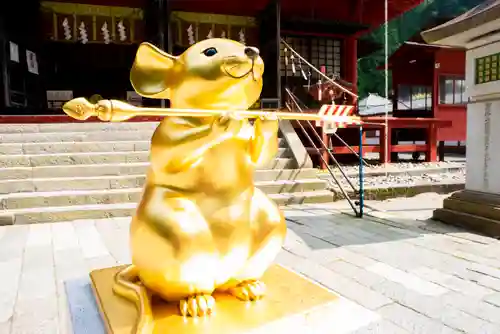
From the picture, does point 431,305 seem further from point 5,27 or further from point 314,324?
point 5,27

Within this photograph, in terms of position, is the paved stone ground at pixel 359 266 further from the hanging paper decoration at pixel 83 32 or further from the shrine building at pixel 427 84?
the shrine building at pixel 427 84

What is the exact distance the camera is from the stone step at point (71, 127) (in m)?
7.22

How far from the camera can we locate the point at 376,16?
12781mm

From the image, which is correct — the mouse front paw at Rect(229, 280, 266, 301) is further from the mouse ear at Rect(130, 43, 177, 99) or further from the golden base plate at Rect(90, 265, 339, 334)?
the mouse ear at Rect(130, 43, 177, 99)

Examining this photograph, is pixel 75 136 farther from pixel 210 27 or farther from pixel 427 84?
pixel 427 84

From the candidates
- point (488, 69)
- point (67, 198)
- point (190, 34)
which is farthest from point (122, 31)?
point (488, 69)

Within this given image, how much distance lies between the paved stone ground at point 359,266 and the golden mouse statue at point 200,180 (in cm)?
71

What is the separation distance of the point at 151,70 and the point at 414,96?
16.8m

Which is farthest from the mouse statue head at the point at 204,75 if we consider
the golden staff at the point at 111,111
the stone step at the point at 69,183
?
the stone step at the point at 69,183

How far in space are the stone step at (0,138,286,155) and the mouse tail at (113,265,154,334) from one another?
4803mm

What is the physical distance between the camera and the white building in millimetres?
4207

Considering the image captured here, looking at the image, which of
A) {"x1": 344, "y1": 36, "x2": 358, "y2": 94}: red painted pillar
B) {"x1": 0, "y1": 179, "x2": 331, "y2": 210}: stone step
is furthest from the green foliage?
{"x1": 0, "y1": 179, "x2": 331, "y2": 210}: stone step

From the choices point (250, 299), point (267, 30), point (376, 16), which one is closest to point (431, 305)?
point (250, 299)

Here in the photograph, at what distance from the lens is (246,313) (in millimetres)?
1950
